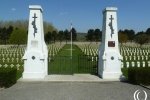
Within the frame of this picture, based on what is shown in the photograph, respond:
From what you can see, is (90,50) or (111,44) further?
(90,50)

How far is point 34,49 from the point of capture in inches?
773

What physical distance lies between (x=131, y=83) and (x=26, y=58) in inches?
233

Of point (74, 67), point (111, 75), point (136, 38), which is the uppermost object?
point (136, 38)

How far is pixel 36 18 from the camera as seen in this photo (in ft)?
63.8

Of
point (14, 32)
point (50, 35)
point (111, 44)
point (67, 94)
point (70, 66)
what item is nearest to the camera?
point (67, 94)

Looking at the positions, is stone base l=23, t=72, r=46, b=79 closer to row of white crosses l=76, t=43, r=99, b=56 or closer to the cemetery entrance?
the cemetery entrance

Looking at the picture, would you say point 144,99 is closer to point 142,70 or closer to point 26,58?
point 142,70

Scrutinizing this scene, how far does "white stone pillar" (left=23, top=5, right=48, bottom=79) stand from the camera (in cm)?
1945

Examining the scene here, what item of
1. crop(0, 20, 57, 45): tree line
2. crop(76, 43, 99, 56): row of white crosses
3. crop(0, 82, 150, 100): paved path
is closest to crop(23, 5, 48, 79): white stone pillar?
crop(0, 82, 150, 100): paved path

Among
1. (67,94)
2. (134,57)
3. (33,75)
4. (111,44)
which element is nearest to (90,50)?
(134,57)

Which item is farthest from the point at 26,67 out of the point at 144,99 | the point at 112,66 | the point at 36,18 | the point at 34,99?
the point at 144,99

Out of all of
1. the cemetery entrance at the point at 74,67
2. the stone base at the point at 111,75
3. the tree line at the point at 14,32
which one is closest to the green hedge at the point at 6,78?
the stone base at the point at 111,75

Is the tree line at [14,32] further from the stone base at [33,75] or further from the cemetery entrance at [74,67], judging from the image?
the stone base at [33,75]

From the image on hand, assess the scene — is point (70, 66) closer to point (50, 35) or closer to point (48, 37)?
point (48, 37)
